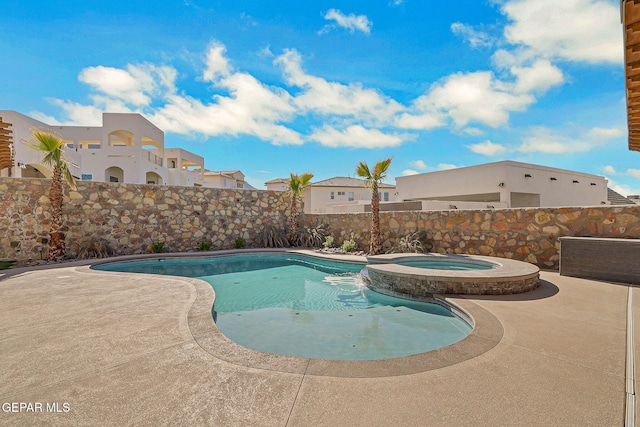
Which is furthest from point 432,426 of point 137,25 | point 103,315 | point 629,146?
point 137,25

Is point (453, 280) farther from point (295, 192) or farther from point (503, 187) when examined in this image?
point (503, 187)

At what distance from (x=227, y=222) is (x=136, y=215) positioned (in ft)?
11.8

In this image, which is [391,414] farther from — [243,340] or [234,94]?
[234,94]

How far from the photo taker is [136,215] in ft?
37.8

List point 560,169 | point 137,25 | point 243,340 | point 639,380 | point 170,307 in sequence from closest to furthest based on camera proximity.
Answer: point 639,380 < point 243,340 < point 170,307 < point 137,25 < point 560,169

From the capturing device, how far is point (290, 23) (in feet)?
34.4

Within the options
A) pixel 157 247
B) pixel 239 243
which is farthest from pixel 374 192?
pixel 157 247

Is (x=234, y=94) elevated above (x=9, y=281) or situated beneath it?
elevated above

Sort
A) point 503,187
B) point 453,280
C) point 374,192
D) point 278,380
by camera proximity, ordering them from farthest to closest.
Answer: point 503,187, point 374,192, point 453,280, point 278,380

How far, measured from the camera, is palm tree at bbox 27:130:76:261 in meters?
9.23

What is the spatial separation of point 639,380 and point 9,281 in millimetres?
10152

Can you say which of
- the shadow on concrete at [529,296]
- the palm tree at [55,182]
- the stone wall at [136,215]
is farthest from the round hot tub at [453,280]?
the palm tree at [55,182]

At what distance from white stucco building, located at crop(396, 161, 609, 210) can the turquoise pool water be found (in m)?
13.3

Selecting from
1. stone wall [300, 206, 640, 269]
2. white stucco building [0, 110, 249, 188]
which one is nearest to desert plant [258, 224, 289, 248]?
stone wall [300, 206, 640, 269]
